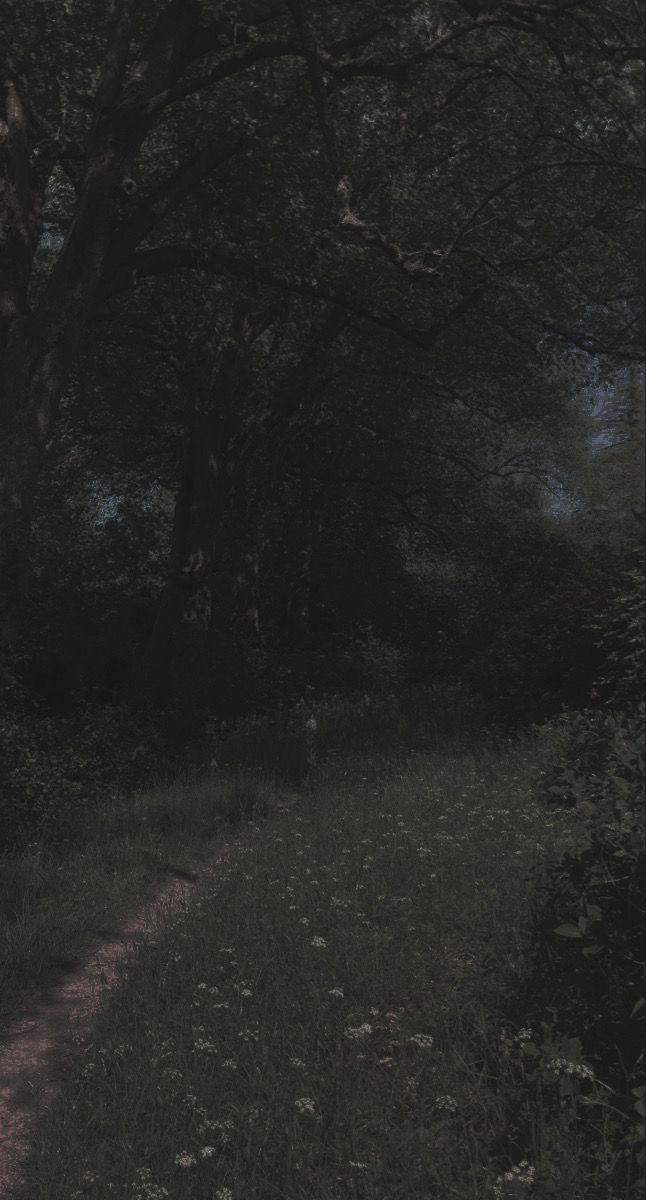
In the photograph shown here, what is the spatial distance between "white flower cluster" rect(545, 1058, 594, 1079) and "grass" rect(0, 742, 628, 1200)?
22 millimetres

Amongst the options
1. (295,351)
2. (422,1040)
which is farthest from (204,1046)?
(295,351)

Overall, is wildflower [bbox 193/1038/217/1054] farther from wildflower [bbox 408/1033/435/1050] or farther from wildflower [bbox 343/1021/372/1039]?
wildflower [bbox 408/1033/435/1050]

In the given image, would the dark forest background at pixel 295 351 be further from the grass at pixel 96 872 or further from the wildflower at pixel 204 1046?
the wildflower at pixel 204 1046

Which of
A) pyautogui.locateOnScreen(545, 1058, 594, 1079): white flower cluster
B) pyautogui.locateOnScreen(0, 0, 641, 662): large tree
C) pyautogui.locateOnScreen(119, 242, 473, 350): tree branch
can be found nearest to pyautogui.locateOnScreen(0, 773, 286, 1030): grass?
pyautogui.locateOnScreen(0, 0, 641, 662): large tree

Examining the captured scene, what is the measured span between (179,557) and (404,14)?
30.0 feet

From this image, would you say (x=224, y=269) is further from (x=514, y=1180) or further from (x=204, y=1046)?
(x=514, y=1180)

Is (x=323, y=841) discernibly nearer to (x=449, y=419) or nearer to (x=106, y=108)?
(x=106, y=108)

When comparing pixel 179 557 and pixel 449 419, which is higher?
pixel 449 419

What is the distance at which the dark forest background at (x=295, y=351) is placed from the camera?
35.8 feet

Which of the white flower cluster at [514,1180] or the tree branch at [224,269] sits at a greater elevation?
the tree branch at [224,269]

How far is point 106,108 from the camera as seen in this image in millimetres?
10625

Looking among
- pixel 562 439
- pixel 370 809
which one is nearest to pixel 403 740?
pixel 370 809

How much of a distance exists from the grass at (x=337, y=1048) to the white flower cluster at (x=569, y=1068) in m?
0.02

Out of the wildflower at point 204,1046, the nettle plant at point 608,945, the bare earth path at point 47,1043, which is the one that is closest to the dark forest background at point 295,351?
the bare earth path at point 47,1043
